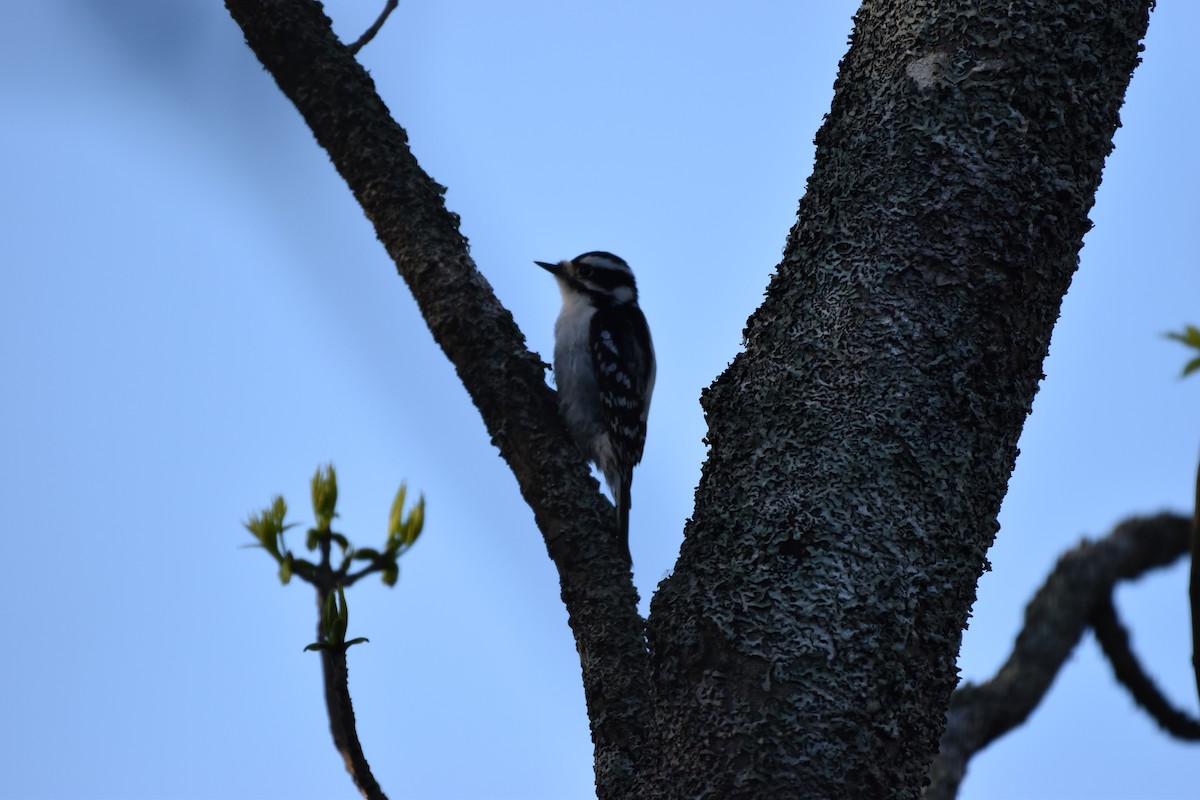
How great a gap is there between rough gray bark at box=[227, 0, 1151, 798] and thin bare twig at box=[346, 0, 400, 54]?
170 cm

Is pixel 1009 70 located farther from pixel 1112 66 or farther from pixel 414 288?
pixel 414 288

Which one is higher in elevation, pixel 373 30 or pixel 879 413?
pixel 373 30

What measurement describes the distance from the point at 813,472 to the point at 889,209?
18.9 inches

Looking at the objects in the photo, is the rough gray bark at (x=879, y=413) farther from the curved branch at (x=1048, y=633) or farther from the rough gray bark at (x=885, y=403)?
the curved branch at (x=1048, y=633)

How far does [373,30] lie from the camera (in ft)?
12.2

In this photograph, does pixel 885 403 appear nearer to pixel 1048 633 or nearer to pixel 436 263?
pixel 436 263

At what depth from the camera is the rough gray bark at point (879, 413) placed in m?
1.92

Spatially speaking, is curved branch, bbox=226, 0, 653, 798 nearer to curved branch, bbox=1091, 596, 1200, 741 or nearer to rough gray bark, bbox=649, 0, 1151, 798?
rough gray bark, bbox=649, 0, 1151, 798

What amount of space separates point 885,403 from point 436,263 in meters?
1.73

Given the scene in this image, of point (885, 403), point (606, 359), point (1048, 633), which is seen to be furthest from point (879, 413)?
point (606, 359)

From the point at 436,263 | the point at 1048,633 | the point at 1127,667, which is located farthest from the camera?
the point at 1127,667

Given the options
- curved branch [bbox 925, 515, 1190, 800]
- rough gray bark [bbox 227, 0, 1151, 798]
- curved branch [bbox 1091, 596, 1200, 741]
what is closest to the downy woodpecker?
curved branch [bbox 925, 515, 1190, 800]

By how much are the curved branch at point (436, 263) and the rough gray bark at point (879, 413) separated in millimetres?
738

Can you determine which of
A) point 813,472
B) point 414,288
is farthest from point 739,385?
point 414,288
